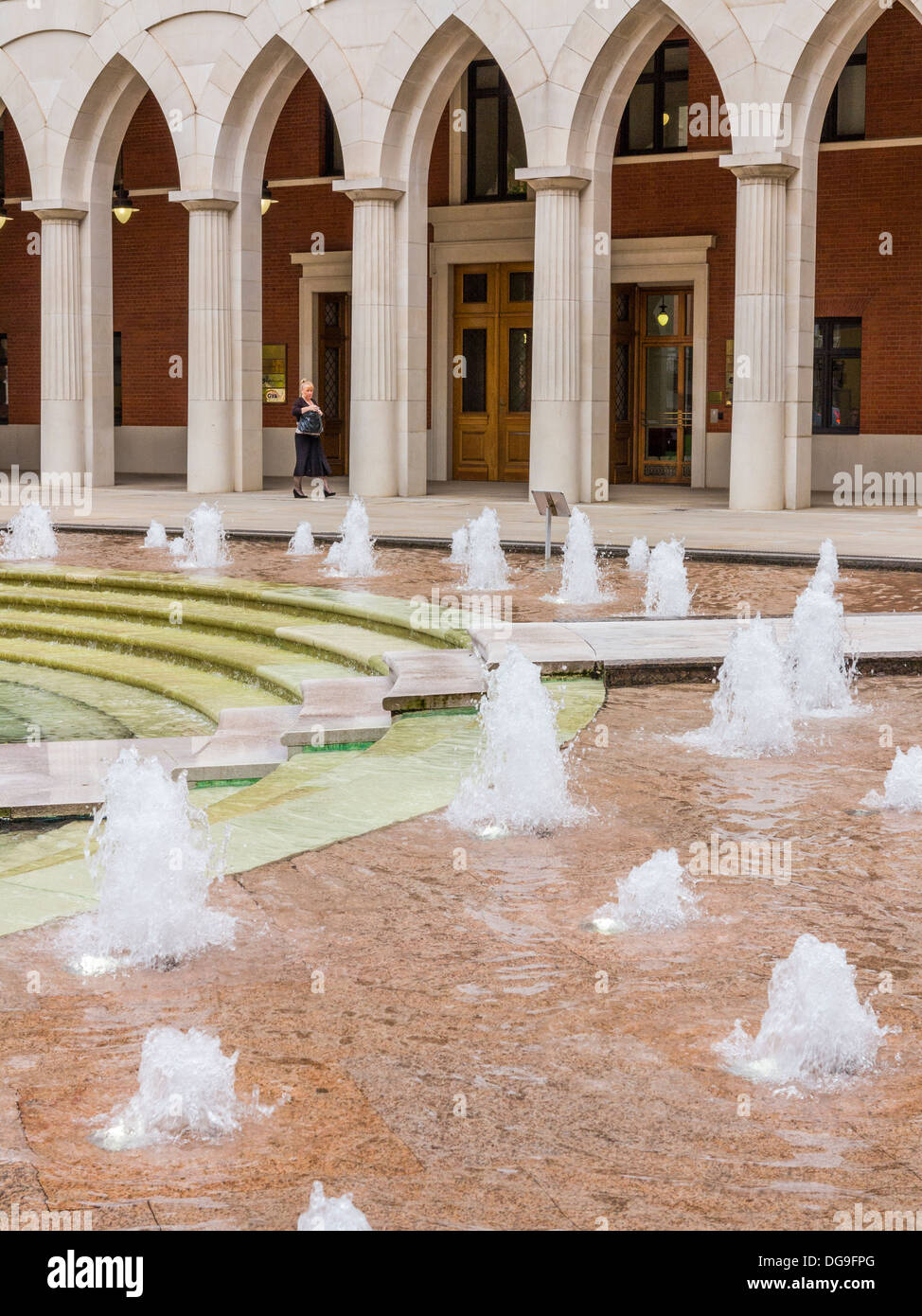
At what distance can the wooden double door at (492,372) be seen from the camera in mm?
27438

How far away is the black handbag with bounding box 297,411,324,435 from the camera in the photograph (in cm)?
2236

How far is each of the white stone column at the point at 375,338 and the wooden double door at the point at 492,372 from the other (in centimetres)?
466

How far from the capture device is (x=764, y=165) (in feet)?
64.7

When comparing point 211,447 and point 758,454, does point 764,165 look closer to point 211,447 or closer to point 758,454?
point 758,454

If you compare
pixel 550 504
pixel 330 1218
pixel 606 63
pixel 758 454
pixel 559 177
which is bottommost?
pixel 330 1218

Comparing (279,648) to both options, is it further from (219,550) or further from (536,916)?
(536,916)

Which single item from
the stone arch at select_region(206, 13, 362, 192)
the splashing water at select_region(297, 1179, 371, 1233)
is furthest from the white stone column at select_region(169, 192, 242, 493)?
the splashing water at select_region(297, 1179, 371, 1233)

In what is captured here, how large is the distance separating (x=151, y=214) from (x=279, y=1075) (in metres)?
28.2

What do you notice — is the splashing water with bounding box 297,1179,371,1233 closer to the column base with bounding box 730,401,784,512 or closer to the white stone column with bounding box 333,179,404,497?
the column base with bounding box 730,401,784,512

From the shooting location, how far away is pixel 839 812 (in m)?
6.38

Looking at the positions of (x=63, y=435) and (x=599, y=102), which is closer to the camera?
(x=599, y=102)

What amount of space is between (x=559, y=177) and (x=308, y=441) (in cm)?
479

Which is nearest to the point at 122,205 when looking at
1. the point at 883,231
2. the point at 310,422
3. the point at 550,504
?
the point at 310,422

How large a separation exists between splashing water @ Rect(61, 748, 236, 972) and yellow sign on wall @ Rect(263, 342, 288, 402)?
24.2m
